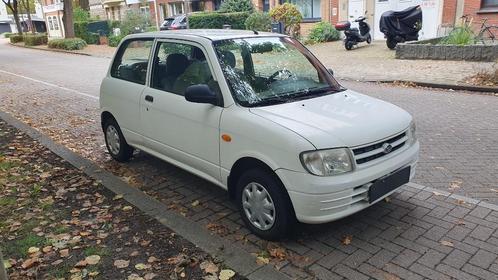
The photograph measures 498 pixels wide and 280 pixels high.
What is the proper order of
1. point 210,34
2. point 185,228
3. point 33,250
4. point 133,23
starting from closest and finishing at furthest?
point 33,250
point 185,228
point 210,34
point 133,23

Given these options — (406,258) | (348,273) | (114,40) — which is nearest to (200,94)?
(348,273)

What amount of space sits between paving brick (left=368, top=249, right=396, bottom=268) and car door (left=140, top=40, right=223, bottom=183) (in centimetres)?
154

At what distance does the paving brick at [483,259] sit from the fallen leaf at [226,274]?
5.97 feet

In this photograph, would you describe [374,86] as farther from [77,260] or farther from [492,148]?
[77,260]

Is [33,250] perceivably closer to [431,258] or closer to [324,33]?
[431,258]

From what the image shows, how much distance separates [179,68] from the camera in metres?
4.58

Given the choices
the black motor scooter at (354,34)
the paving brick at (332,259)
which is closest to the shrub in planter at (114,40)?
the black motor scooter at (354,34)

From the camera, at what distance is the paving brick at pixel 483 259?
10.9ft

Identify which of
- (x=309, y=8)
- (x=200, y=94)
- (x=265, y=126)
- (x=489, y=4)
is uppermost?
(x=309, y=8)

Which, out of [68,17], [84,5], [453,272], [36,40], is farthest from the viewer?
[84,5]

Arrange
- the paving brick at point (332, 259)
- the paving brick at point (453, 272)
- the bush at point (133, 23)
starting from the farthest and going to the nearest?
the bush at point (133, 23), the paving brick at point (332, 259), the paving brick at point (453, 272)

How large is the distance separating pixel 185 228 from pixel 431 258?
207cm

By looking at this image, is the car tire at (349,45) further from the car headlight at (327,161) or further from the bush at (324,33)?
the car headlight at (327,161)

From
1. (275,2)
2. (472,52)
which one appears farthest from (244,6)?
(472,52)
